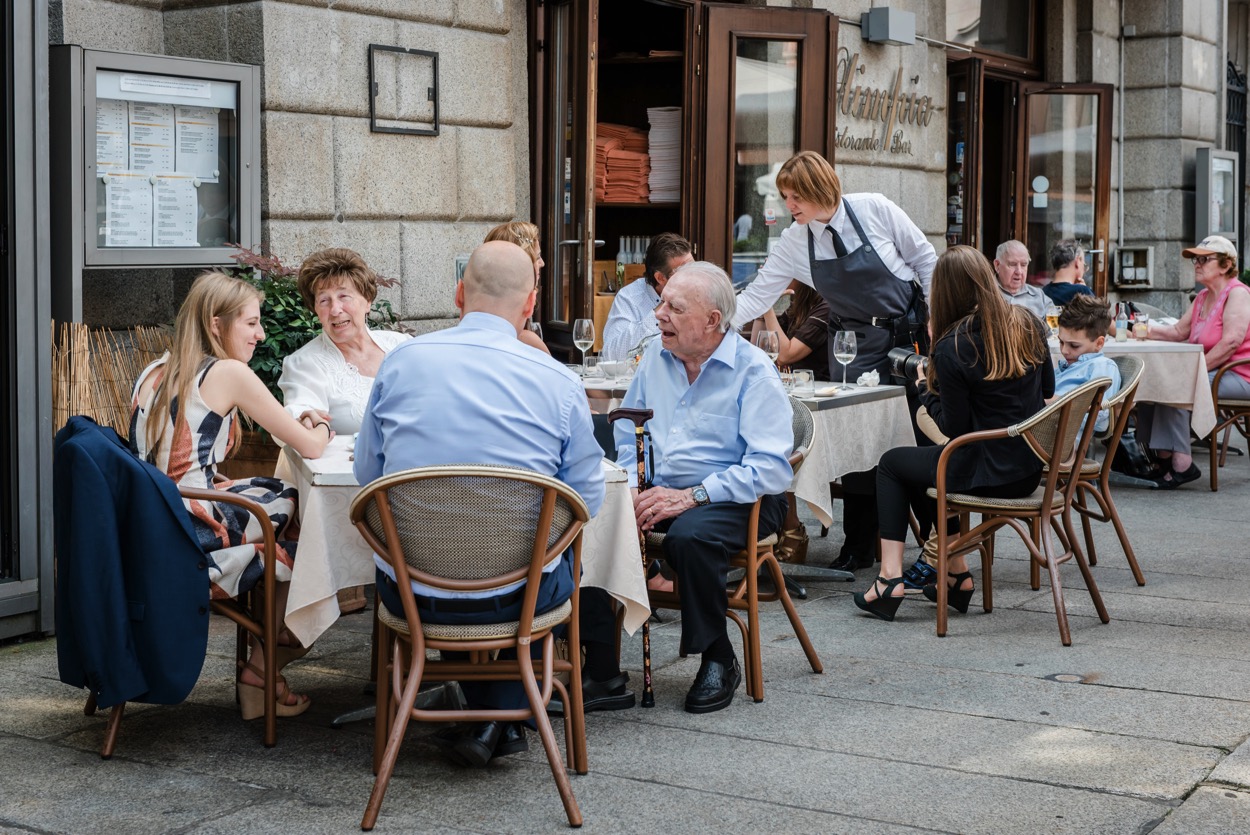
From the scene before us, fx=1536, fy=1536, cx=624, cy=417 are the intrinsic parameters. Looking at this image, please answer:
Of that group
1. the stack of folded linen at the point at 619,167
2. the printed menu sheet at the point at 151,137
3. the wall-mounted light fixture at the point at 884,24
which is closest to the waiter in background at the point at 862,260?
the printed menu sheet at the point at 151,137

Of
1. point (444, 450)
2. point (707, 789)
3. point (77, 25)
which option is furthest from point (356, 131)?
point (707, 789)

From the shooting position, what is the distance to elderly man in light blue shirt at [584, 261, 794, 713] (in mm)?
4480

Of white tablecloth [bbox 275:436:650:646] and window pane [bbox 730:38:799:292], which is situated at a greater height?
window pane [bbox 730:38:799:292]

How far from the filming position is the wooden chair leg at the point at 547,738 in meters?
3.52

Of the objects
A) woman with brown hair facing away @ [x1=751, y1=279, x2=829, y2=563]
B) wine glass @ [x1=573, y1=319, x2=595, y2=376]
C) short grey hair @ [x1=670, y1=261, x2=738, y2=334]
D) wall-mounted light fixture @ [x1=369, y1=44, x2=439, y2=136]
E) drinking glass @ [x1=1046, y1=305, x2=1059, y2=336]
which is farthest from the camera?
drinking glass @ [x1=1046, y1=305, x2=1059, y2=336]

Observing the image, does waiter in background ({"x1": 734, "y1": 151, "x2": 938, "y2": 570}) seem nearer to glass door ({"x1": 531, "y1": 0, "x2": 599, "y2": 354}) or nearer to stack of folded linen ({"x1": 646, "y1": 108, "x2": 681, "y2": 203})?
glass door ({"x1": 531, "y1": 0, "x2": 599, "y2": 354})

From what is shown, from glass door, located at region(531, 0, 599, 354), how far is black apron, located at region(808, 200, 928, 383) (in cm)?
152

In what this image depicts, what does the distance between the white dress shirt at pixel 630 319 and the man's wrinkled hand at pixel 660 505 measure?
105 inches

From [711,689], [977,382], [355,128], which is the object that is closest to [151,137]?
[355,128]

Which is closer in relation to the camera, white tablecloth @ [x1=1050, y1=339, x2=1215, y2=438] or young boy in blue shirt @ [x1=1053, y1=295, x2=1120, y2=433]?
young boy in blue shirt @ [x1=1053, y1=295, x2=1120, y2=433]

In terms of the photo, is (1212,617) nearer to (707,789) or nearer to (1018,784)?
(1018,784)

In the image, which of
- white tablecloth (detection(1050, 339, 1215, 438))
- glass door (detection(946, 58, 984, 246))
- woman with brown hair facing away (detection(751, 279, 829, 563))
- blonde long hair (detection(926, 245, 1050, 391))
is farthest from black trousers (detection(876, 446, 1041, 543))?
glass door (detection(946, 58, 984, 246))

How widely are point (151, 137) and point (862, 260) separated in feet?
10.0

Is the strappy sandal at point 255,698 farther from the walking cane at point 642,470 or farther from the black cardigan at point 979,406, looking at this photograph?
the black cardigan at point 979,406
